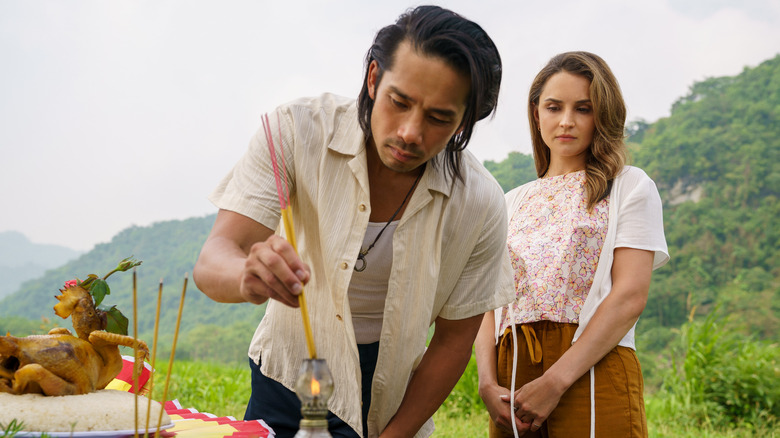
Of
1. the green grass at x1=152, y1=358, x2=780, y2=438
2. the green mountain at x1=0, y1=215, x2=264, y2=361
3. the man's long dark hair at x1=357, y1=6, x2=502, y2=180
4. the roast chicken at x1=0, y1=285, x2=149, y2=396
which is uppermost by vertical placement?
the man's long dark hair at x1=357, y1=6, x2=502, y2=180

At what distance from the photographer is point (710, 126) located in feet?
76.8

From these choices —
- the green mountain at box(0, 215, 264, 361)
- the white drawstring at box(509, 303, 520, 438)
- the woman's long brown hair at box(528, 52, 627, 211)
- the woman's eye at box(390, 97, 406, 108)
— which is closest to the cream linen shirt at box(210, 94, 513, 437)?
the woman's eye at box(390, 97, 406, 108)

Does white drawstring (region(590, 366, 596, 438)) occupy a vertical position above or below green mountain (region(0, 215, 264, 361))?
above

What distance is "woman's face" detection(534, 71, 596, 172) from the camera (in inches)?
117

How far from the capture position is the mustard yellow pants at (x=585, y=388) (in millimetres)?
2670

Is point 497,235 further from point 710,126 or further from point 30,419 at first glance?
point 710,126

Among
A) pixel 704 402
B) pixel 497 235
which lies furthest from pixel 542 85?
pixel 704 402

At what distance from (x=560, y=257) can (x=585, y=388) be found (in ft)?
1.65

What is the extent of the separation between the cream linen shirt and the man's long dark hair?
0.11 meters

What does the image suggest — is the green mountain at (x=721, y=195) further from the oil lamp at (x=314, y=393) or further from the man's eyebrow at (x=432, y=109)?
the oil lamp at (x=314, y=393)

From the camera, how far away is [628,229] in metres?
2.79

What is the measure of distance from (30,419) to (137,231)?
26664mm

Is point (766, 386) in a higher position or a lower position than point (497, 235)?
lower

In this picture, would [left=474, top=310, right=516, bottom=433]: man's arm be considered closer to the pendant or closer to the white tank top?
the white tank top
